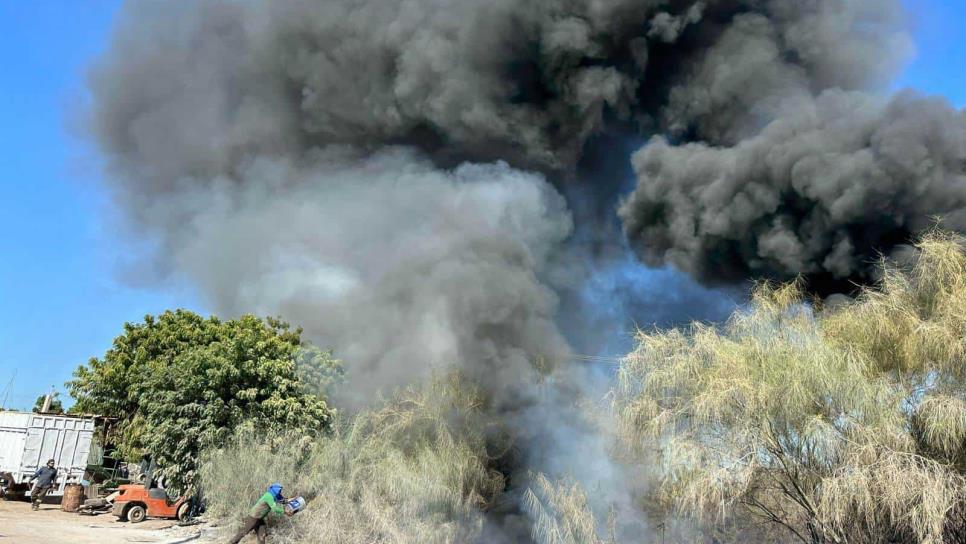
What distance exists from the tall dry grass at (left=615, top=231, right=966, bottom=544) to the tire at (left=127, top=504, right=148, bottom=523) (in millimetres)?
9951

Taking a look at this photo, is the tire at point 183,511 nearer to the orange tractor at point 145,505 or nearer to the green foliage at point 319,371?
the orange tractor at point 145,505

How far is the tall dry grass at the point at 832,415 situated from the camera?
23.8 ft

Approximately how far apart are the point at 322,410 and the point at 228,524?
3009mm

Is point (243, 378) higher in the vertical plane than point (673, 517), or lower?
higher

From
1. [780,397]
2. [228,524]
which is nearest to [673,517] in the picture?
[780,397]

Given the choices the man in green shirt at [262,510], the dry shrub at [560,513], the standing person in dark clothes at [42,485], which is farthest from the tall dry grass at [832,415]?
the standing person in dark clothes at [42,485]

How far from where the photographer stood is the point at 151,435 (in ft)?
43.0

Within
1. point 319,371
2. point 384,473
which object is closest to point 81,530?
point 319,371

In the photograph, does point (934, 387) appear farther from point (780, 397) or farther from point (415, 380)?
point (415, 380)

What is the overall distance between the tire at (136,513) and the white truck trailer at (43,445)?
4.11m

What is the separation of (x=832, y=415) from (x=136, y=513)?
12691 millimetres

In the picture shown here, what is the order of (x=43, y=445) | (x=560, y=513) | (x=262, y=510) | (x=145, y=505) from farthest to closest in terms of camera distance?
(x=43, y=445) → (x=145, y=505) → (x=560, y=513) → (x=262, y=510)

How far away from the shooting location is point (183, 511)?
1338 centimetres

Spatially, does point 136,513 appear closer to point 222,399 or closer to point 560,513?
point 222,399
